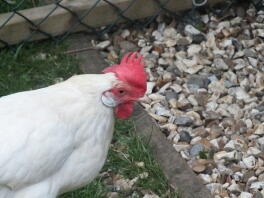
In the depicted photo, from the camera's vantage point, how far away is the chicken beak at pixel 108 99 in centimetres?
245

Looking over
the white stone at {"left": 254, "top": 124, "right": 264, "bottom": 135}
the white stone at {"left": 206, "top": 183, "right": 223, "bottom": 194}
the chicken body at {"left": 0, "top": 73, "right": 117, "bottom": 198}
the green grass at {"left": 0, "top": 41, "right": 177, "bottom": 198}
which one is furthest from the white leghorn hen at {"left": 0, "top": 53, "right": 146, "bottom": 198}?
the white stone at {"left": 254, "top": 124, "right": 264, "bottom": 135}

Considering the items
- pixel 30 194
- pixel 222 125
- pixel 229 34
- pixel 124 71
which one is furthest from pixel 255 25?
pixel 30 194

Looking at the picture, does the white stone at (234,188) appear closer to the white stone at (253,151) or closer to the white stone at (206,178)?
the white stone at (206,178)

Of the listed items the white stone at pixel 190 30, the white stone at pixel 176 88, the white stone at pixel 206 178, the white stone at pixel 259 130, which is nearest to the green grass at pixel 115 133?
the white stone at pixel 206 178

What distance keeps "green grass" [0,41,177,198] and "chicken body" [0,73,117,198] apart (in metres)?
0.66

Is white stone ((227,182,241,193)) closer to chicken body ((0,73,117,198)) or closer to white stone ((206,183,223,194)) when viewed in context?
white stone ((206,183,223,194))

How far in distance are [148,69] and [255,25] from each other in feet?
2.74

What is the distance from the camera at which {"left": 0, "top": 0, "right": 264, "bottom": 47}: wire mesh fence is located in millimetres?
3967

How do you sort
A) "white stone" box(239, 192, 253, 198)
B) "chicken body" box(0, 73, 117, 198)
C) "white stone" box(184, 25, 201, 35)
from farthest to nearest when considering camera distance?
"white stone" box(184, 25, 201, 35), "white stone" box(239, 192, 253, 198), "chicken body" box(0, 73, 117, 198)

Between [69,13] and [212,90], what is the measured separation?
39.7 inches

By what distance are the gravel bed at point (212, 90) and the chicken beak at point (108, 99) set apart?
0.95 m

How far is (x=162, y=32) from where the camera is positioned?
4238 millimetres

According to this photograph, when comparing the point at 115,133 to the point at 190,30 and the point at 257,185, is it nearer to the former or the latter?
the point at 257,185

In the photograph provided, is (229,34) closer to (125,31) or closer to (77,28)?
(125,31)
